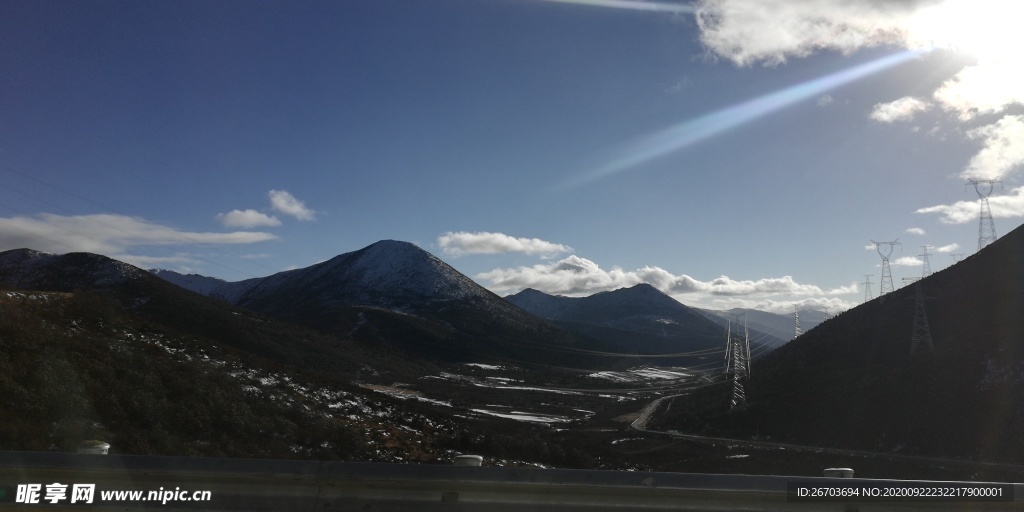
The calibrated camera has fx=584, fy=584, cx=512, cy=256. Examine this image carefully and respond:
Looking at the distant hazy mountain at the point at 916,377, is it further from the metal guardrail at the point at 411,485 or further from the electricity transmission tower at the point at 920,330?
the metal guardrail at the point at 411,485

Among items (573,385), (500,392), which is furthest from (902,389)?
(573,385)

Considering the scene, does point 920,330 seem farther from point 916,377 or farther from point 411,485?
point 411,485

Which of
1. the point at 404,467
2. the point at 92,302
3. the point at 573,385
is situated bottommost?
the point at 573,385

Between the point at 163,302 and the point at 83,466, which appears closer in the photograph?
the point at 83,466

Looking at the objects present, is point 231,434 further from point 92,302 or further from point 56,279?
point 56,279

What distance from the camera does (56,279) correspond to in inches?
4673

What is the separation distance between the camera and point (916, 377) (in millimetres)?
47719

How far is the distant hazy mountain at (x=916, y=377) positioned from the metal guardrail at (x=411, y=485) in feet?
128

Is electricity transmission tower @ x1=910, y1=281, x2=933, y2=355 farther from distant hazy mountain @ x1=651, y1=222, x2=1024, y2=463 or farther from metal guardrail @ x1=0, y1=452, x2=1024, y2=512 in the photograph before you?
metal guardrail @ x1=0, y1=452, x2=1024, y2=512

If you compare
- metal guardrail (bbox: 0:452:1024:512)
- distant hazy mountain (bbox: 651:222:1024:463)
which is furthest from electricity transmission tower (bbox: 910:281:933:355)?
metal guardrail (bbox: 0:452:1024:512)

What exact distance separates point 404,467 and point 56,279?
475 feet

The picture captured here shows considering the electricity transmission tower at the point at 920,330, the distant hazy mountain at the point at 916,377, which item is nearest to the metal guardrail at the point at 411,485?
Result: the distant hazy mountain at the point at 916,377

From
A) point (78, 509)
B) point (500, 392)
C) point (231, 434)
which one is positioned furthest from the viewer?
point (500, 392)

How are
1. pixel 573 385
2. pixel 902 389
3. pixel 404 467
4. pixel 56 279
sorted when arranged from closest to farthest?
1. pixel 404 467
2. pixel 902 389
3. pixel 56 279
4. pixel 573 385
